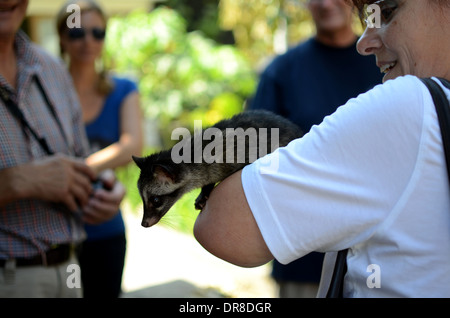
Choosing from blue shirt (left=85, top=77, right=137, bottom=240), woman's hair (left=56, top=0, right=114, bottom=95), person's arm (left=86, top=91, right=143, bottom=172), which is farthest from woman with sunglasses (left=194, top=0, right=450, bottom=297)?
woman's hair (left=56, top=0, right=114, bottom=95)

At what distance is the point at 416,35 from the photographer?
Answer: 1.46 m

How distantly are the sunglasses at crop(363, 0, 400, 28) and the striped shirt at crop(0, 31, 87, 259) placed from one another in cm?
179

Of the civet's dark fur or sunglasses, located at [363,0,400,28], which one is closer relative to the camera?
sunglasses, located at [363,0,400,28]

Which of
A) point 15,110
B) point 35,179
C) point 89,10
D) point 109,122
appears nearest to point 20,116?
point 15,110

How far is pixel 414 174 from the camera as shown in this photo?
4.11 feet

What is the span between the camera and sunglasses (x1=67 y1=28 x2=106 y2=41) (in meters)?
4.12

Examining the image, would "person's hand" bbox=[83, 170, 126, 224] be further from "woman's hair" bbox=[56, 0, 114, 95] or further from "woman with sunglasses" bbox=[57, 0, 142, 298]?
"woman's hair" bbox=[56, 0, 114, 95]

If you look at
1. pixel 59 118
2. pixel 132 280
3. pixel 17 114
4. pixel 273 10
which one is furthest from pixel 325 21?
pixel 273 10

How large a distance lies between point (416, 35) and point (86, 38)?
10.8 feet

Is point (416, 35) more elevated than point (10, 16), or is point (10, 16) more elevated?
point (10, 16)

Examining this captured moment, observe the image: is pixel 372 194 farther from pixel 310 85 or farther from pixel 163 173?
pixel 310 85

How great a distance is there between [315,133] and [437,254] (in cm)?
45

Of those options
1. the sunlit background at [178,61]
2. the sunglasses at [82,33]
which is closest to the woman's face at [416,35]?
the sunglasses at [82,33]
